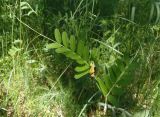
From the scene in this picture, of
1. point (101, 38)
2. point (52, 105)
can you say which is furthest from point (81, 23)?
point (52, 105)

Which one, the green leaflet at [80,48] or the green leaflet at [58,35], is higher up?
the green leaflet at [58,35]

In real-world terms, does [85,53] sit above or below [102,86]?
above

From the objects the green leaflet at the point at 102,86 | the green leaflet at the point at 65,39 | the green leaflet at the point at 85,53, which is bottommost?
the green leaflet at the point at 102,86

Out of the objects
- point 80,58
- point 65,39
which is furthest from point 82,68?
point 65,39

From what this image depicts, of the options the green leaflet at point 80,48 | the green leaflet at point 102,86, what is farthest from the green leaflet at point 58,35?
the green leaflet at point 102,86

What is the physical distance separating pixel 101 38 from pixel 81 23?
0.57 feet

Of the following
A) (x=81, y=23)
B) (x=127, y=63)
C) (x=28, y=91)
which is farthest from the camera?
(x=81, y=23)

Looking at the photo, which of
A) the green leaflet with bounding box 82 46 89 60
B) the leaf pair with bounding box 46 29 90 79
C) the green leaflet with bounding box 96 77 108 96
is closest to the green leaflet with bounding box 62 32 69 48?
the leaf pair with bounding box 46 29 90 79

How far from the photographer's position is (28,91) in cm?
250

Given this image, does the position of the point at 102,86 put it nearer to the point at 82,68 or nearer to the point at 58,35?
the point at 82,68

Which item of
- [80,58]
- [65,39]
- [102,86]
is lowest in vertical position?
[102,86]

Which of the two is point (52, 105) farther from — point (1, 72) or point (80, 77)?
point (1, 72)

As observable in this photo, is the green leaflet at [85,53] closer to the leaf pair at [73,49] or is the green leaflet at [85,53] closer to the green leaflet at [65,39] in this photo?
the leaf pair at [73,49]

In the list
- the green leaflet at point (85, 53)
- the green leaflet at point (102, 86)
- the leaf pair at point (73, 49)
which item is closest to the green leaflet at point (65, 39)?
the leaf pair at point (73, 49)
